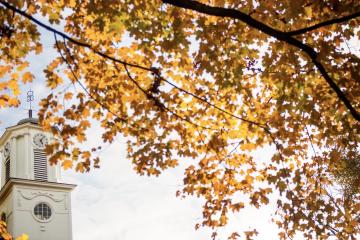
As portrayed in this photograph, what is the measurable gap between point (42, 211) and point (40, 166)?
3.78 metres

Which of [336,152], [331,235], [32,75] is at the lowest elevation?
[331,235]

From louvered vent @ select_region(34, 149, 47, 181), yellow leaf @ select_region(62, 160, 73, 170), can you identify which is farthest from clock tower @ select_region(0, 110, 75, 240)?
yellow leaf @ select_region(62, 160, 73, 170)

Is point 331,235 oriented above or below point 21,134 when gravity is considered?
below

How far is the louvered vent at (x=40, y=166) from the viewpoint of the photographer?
4438cm

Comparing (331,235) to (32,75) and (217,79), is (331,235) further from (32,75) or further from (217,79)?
(32,75)

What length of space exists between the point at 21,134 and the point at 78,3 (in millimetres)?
37471

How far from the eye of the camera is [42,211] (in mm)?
43750

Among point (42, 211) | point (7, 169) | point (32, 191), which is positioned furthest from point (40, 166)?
point (7, 169)

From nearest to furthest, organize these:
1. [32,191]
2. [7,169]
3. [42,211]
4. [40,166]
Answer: [32,191] → [42,211] → [40,166] → [7,169]

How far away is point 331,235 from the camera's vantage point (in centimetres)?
1169

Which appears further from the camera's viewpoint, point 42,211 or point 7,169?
point 7,169

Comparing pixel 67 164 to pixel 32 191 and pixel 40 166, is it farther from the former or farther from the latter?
pixel 40 166

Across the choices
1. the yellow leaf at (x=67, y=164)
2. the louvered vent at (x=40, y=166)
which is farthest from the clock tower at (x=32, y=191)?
the yellow leaf at (x=67, y=164)

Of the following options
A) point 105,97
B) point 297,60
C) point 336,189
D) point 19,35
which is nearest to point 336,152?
point 297,60
